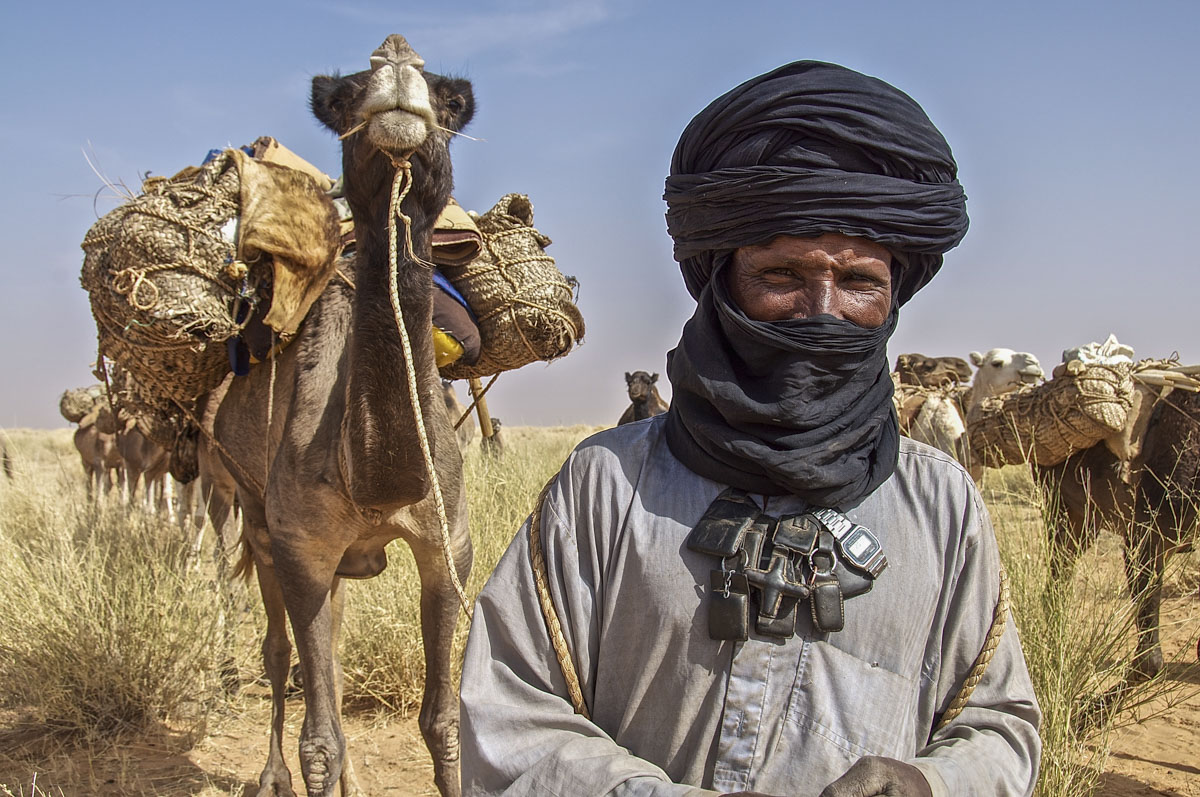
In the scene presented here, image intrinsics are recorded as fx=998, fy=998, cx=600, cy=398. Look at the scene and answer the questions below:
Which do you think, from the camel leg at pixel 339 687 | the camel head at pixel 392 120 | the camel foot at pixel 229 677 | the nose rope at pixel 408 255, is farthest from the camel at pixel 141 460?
the nose rope at pixel 408 255

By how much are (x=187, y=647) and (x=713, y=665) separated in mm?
5212

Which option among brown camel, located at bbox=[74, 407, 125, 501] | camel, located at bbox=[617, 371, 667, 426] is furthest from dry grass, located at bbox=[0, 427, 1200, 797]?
brown camel, located at bbox=[74, 407, 125, 501]

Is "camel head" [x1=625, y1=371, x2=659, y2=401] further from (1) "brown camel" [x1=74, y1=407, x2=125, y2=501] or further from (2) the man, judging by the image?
(2) the man

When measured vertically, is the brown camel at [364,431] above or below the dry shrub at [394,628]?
above

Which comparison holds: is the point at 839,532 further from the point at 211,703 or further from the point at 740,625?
the point at 211,703

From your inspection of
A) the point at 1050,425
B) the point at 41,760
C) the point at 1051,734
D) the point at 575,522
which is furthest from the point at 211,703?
the point at 1050,425

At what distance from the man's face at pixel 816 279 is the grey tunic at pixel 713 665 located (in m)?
0.29

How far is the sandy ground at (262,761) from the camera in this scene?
5039mm

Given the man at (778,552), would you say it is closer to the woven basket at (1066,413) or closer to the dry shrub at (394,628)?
the dry shrub at (394,628)

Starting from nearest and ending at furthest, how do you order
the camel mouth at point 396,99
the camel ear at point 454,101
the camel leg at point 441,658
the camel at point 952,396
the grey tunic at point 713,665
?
the grey tunic at point 713,665 → the camel mouth at point 396,99 → the camel ear at point 454,101 → the camel leg at point 441,658 → the camel at point 952,396

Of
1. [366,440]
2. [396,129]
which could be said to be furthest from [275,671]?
[396,129]

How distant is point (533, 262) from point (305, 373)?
3.76ft

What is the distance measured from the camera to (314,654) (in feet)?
13.2

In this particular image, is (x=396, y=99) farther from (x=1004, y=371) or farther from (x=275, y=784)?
(x=1004, y=371)
